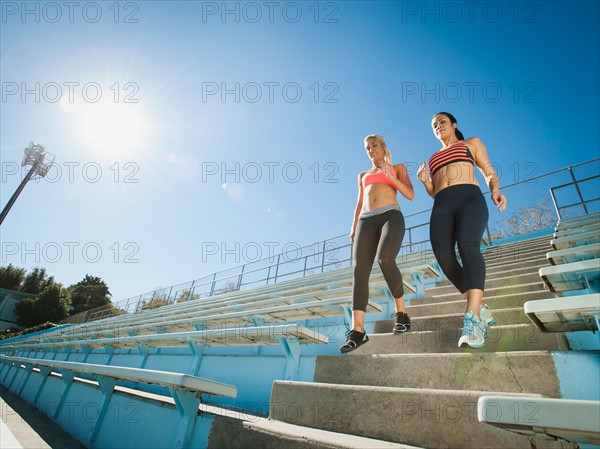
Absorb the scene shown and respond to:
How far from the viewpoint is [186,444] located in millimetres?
1364

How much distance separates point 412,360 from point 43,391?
4.32m

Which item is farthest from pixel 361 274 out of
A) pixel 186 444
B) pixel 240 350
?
pixel 240 350

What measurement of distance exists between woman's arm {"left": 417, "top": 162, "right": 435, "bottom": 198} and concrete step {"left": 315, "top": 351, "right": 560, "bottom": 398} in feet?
3.29

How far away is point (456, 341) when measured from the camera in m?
1.52

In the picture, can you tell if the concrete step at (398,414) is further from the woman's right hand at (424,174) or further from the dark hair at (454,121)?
the dark hair at (454,121)

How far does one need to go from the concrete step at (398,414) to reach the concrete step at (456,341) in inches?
14.5

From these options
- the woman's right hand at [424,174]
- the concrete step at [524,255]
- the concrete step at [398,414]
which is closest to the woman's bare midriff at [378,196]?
the woman's right hand at [424,174]

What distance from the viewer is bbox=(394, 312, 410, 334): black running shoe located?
1.66 metres

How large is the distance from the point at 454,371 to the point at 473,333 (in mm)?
194

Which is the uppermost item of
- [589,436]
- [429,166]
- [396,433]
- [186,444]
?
[429,166]

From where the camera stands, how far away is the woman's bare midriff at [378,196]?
1945mm

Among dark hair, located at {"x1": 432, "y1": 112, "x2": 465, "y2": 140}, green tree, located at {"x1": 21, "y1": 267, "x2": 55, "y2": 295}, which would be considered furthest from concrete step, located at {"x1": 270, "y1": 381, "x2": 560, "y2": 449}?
green tree, located at {"x1": 21, "y1": 267, "x2": 55, "y2": 295}

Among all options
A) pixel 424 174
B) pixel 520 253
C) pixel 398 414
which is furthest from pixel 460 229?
pixel 520 253

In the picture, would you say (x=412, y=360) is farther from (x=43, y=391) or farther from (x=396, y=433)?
(x=43, y=391)
